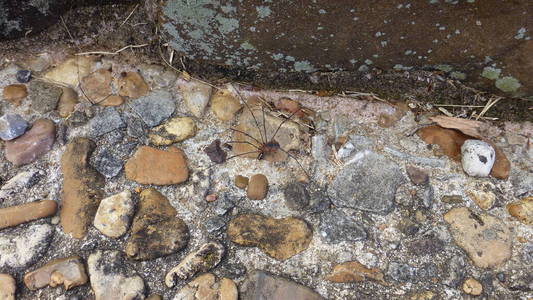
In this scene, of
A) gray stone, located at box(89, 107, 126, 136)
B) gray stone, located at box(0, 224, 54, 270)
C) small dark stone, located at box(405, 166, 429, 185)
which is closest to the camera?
gray stone, located at box(0, 224, 54, 270)

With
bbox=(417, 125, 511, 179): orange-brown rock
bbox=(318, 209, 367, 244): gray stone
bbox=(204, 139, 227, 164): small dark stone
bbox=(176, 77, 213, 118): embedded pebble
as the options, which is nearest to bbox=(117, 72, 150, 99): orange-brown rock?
bbox=(176, 77, 213, 118): embedded pebble

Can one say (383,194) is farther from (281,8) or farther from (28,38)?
(28,38)

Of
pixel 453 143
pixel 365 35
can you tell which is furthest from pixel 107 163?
pixel 453 143

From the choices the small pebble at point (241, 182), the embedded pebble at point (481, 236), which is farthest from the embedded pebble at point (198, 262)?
the embedded pebble at point (481, 236)

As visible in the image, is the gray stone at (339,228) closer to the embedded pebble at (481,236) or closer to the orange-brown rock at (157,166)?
the embedded pebble at (481,236)

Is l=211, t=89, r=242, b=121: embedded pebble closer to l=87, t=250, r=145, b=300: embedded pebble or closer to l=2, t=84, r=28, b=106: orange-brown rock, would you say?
l=87, t=250, r=145, b=300: embedded pebble

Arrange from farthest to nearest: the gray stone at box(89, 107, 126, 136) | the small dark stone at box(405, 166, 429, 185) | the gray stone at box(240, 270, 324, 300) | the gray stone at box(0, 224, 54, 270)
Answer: the gray stone at box(89, 107, 126, 136) < the small dark stone at box(405, 166, 429, 185) < the gray stone at box(0, 224, 54, 270) < the gray stone at box(240, 270, 324, 300)
